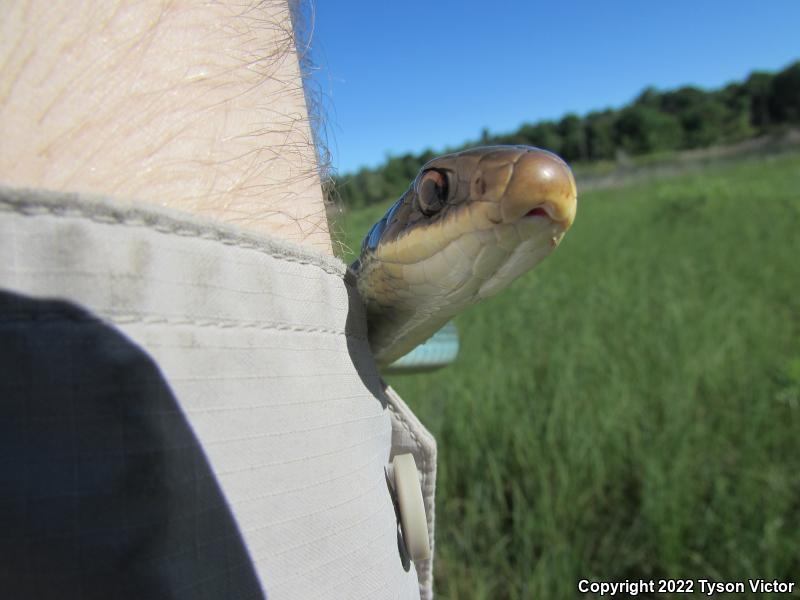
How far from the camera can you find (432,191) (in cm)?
69

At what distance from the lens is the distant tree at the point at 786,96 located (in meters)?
37.2

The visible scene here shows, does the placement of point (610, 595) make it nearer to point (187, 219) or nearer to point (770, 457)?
point (770, 457)

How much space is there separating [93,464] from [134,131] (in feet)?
0.78

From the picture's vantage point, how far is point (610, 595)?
1708 millimetres

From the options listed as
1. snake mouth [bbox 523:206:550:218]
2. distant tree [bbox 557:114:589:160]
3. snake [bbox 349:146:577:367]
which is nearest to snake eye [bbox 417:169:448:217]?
snake [bbox 349:146:577:367]

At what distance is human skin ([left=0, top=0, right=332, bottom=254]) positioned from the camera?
15.1 inches

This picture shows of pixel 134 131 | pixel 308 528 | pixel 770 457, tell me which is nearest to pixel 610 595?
pixel 770 457

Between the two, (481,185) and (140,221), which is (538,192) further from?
(140,221)

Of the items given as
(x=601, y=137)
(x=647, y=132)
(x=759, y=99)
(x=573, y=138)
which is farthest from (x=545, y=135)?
(x=759, y=99)

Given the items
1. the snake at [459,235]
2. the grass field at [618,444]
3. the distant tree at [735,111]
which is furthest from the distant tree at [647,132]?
the snake at [459,235]

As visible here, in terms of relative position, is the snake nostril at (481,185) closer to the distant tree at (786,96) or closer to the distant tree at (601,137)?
the distant tree at (601,137)

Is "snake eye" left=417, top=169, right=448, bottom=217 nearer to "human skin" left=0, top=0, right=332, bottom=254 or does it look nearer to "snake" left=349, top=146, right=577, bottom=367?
A: "snake" left=349, top=146, right=577, bottom=367

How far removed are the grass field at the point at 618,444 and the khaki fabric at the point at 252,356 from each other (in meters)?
0.53

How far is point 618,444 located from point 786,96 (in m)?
46.2
